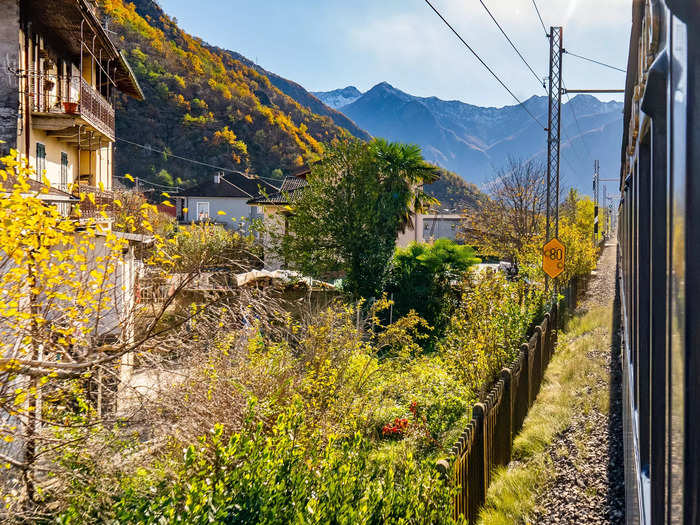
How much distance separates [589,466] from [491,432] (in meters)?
1.38

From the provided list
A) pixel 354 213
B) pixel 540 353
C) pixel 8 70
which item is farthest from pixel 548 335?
pixel 8 70

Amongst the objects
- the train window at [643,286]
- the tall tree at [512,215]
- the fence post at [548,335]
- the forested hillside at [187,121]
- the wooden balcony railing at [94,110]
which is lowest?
the fence post at [548,335]

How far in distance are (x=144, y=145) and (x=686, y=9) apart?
6448cm

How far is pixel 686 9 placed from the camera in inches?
29.2

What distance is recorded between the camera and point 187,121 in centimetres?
6288

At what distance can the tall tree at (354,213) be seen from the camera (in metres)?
20.8

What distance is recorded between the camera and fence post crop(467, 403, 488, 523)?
4793mm

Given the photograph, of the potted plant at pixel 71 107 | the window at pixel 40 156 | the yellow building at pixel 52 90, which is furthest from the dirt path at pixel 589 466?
the window at pixel 40 156

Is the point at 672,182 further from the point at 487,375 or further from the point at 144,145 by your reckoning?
the point at 144,145

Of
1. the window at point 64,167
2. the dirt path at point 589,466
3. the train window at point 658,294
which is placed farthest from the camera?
the window at point 64,167

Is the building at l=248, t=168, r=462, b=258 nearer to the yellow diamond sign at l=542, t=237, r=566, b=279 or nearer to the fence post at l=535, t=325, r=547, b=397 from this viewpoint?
the yellow diamond sign at l=542, t=237, r=566, b=279

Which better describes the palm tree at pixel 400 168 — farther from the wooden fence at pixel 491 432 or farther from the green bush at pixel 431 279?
the wooden fence at pixel 491 432

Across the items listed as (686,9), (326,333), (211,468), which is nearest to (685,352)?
(686,9)

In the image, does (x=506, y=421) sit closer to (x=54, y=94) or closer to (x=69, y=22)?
(x=69, y=22)
